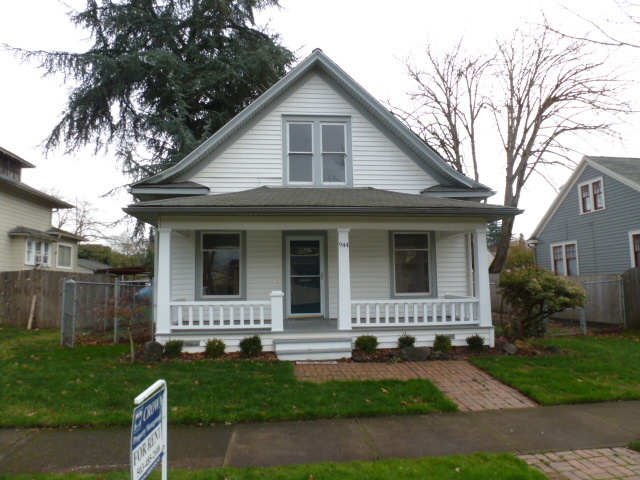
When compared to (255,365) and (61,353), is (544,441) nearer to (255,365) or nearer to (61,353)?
(255,365)

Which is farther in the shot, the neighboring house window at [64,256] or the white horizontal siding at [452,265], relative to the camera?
the neighboring house window at [64,256]

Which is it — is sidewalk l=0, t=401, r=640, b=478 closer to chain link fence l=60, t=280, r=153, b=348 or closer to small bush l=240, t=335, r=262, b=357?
small bush l=240, t=335, r=262, b=357

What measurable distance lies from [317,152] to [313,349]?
5.34 meters

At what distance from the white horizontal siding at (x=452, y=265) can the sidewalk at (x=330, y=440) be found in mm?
5671

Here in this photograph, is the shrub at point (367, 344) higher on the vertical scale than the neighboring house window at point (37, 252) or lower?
lower

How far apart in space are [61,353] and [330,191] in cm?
704

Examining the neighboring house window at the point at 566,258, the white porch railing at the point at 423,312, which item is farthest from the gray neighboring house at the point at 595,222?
the white porch railing at the point at 423,312

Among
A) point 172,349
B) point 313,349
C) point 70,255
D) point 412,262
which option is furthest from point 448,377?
point 70,255

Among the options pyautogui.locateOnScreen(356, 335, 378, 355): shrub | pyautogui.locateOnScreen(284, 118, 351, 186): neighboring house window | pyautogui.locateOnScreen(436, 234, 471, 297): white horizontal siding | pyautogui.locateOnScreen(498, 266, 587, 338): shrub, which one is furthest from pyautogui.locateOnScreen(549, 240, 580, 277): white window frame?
pyautogui.locateOnScreen(356, 335, 378, 355): shrub

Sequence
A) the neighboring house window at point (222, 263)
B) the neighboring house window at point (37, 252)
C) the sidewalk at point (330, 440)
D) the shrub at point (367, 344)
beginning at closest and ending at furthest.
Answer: the sidewalk at point (330, 440)
the shrub at point (367, 344)
the neighboring house window at point (222, 263)
the neighboring house window at point (37, 252)

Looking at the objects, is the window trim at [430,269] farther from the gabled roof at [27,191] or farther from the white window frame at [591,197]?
the gabled roof at [27,191]

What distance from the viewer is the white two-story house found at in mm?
9102

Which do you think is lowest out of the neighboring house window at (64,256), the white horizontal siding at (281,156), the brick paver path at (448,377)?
the brick paver path at (448,377)

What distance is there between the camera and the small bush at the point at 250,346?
883cm
